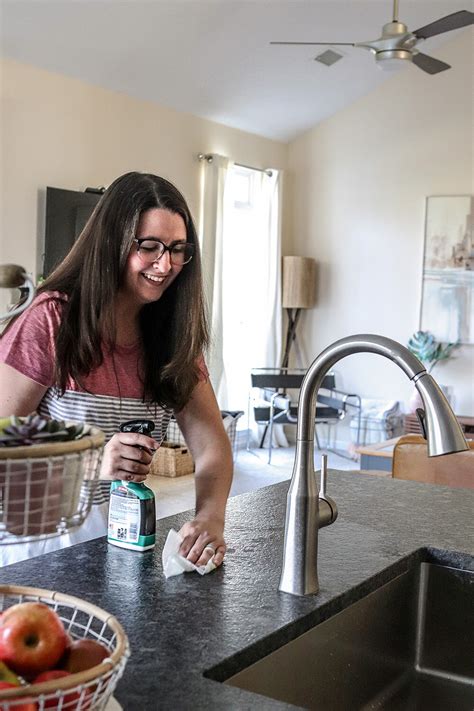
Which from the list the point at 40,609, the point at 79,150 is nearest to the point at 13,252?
the point at 79,150

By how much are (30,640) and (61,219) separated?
5.24 m

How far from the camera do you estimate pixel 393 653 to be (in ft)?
5.14

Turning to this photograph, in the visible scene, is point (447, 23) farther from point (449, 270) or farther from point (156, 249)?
point (156, 249)

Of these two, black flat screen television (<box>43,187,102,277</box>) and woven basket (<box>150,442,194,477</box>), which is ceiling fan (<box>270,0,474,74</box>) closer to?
black flat screen television (<box>43,187,102,277</box>)

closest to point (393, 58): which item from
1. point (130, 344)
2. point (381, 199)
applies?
point (381, 199)

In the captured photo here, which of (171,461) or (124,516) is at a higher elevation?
(124,516)

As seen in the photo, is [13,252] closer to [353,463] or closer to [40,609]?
[353,463]

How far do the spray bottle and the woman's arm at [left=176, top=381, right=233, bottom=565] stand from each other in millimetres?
72

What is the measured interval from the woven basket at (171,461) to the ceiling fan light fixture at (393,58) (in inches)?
116

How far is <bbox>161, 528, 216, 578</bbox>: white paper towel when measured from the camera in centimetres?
141

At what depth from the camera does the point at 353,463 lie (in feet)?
24.3

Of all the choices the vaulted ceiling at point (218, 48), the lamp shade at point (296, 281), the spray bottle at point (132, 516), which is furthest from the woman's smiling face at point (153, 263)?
the lamp shade at point (296, 281)

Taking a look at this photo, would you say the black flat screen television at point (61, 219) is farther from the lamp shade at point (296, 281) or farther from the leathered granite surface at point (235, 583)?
the leathered granite surface at point (235, 583)

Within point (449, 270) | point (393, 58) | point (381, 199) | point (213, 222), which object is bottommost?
point (449, 270)
